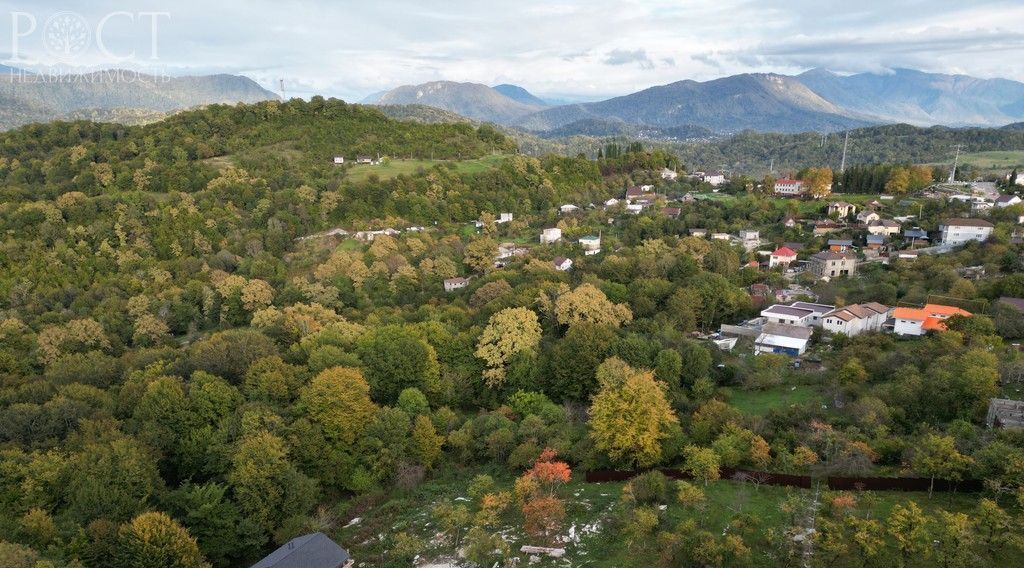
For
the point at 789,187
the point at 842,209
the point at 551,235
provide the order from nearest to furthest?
the point at 551,235, the point at 842,209, the point at 789,187

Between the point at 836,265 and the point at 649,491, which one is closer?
the point at 649,491

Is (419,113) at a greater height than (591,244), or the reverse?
(419,113)

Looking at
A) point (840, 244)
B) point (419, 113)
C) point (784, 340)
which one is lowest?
point (784, 340)

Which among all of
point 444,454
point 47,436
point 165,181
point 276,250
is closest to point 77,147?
point 165,181

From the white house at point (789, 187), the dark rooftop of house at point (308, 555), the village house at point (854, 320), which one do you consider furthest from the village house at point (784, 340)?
the white house at point (789, 187)

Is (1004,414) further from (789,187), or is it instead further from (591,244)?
(789,187)

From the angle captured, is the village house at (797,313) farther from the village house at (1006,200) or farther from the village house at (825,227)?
the village house at (1006,200)

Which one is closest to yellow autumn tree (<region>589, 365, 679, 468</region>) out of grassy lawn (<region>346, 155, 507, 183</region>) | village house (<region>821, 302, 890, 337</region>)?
village house (<region>821, 302, 890, 337</region>)

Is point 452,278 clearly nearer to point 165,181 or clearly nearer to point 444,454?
point 444,454

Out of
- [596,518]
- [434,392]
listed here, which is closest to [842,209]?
[434,392]
